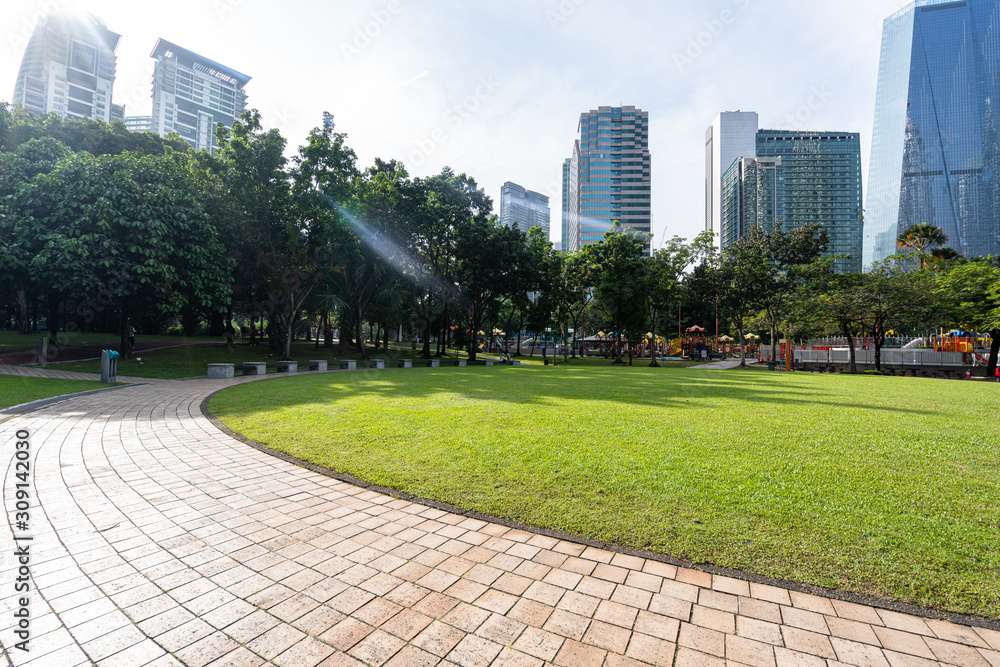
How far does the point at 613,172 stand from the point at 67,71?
15786 cm

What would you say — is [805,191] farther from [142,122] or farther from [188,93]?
[142,122]

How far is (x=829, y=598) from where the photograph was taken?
8.33 feet

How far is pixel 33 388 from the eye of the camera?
10570 mm

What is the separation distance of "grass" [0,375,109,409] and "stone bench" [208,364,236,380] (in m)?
3.50

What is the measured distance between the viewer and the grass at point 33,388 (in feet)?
29.9

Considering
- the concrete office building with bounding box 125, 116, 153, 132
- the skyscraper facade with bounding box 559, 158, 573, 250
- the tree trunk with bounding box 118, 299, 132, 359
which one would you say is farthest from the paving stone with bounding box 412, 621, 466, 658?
the concrete office building with bounding box 125, 116, 153, 132

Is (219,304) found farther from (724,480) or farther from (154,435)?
(724,480)

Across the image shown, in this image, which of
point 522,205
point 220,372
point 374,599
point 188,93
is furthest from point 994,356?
point 188,93

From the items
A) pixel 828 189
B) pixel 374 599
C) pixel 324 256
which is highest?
pixel 828 189

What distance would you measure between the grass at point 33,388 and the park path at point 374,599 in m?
7.54

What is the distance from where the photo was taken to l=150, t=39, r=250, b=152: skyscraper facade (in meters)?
142

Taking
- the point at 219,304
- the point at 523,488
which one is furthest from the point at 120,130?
the point at 523,488

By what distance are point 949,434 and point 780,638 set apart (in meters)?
6.87

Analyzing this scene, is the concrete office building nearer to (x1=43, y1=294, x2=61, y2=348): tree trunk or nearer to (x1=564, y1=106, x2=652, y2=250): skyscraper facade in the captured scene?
(x1=564, y1=106, x2=652, y2=250): skyscraper facade
